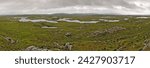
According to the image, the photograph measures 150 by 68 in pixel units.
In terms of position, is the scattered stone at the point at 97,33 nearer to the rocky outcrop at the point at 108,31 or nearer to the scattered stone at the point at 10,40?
the rocky outcrop at the point at 108,31

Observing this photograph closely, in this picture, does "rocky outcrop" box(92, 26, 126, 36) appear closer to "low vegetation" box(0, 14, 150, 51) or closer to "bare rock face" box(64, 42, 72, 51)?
"low vegetation" box(0, 14, 150, 51)

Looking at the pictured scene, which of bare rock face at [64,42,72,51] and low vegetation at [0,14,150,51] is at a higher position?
low vegetation at [0,14,150,51]

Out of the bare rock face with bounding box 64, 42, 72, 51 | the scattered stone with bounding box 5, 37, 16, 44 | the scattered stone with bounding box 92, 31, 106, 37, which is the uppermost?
the scattered stone with bounding box 92, 31, 106, 37

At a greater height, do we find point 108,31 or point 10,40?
point 108,31

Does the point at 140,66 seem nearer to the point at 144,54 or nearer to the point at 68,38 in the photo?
the point at 144,54

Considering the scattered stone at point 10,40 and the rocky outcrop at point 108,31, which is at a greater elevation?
the rocky outcrop at point 108,31

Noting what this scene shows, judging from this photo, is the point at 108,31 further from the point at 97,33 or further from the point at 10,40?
the point at 10,40

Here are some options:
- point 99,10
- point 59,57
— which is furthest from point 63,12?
point 59,57

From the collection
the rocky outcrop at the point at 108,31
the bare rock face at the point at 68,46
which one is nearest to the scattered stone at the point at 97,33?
the rocky outcrop at the point at 108,31

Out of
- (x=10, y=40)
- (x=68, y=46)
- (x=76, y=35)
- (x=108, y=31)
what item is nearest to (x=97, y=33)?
(x=108, y=31)

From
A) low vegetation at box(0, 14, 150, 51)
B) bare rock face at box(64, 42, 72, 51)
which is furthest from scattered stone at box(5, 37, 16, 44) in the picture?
bare rock face at box(64, 42, 72, 51)

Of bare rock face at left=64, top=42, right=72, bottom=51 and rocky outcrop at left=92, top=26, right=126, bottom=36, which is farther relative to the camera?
rocky outcrop at left=92, top=26, right=126, bottom=36

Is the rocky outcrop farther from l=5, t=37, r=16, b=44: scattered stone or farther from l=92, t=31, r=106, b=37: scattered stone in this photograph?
l=5, t=37, r=16, b=44: scattered stone
